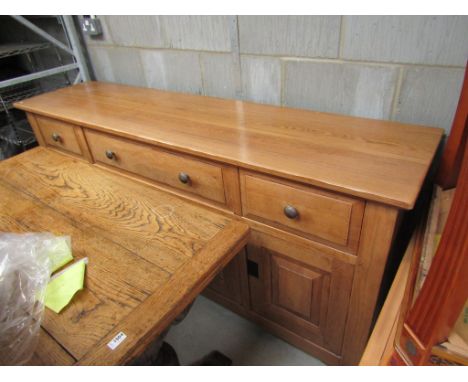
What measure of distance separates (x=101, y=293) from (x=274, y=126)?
0.78 metres

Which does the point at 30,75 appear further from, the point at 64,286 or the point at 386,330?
the point at 386,330

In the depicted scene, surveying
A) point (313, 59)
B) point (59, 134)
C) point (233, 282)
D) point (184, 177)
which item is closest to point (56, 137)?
point (59, 134)

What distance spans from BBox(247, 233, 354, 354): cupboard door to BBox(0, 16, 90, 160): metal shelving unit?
156 centimetres

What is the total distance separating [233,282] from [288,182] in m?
0.64

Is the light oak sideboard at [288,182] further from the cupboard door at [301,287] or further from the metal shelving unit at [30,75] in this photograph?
the metal shelving unit at [30,75]

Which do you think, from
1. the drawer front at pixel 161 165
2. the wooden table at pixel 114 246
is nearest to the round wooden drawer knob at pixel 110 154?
the drawer front at pixel 161 165

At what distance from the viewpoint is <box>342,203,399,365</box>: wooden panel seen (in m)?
0.82

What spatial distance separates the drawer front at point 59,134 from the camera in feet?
4.96

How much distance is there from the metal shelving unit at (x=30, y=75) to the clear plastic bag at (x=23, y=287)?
1275 millimetres

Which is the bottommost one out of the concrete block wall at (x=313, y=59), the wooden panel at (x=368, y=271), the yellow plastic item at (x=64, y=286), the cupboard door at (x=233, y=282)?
the cupboard door at (x=233, y=282)

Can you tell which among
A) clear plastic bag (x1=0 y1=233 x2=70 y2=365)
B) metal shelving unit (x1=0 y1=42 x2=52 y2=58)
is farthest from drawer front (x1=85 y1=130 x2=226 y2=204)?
metal shelving unit (x1=0 y1=42 x2=52 y2=58)
